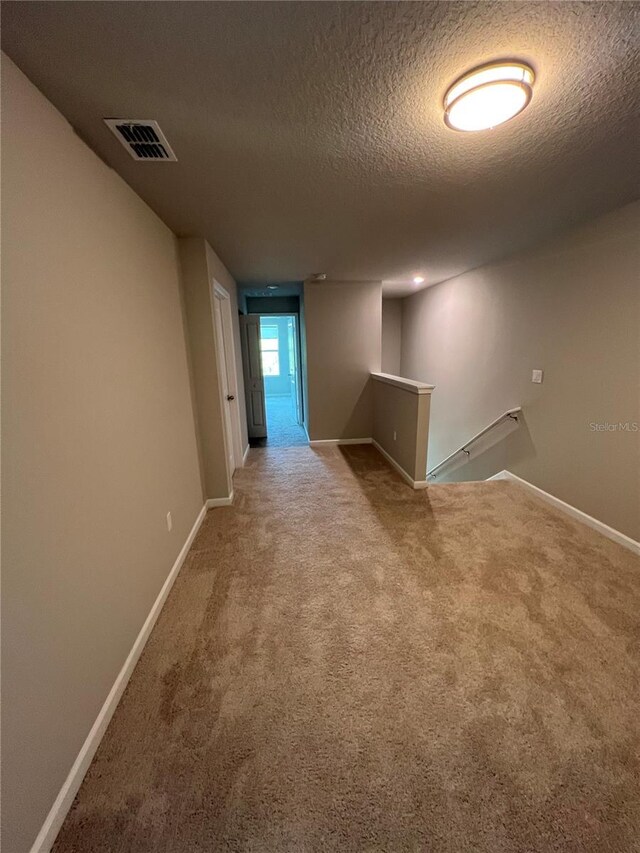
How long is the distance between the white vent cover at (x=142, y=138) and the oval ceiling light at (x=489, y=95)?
115cm

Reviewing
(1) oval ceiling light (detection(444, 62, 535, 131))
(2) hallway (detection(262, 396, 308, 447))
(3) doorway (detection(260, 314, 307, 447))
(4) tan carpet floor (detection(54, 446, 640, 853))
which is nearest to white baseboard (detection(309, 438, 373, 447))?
(2) hallway (detection(262, 396, 308, 447))

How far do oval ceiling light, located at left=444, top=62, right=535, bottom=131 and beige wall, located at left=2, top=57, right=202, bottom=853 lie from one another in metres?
1.46

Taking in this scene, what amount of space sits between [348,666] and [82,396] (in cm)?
167

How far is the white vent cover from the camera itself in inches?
49.3

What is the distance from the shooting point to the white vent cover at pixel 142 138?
1251 mm

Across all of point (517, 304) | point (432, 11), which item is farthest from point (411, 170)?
point (517, 304)

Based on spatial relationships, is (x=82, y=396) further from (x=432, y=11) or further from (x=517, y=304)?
(x=517, y=304)

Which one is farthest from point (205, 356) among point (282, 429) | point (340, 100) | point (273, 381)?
point (273, 381)

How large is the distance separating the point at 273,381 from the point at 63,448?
341 inches

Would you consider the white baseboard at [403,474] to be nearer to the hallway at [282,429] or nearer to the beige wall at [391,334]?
the hallway at [282,429]

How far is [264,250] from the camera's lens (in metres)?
2.96

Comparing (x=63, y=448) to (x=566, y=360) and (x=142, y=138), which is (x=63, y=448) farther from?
(x=566, y=360)

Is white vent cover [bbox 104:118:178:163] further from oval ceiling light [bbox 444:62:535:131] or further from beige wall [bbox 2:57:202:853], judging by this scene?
oval ceiling light [bbox 444:62:535:131]

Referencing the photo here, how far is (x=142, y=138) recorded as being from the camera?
4.43 feet
